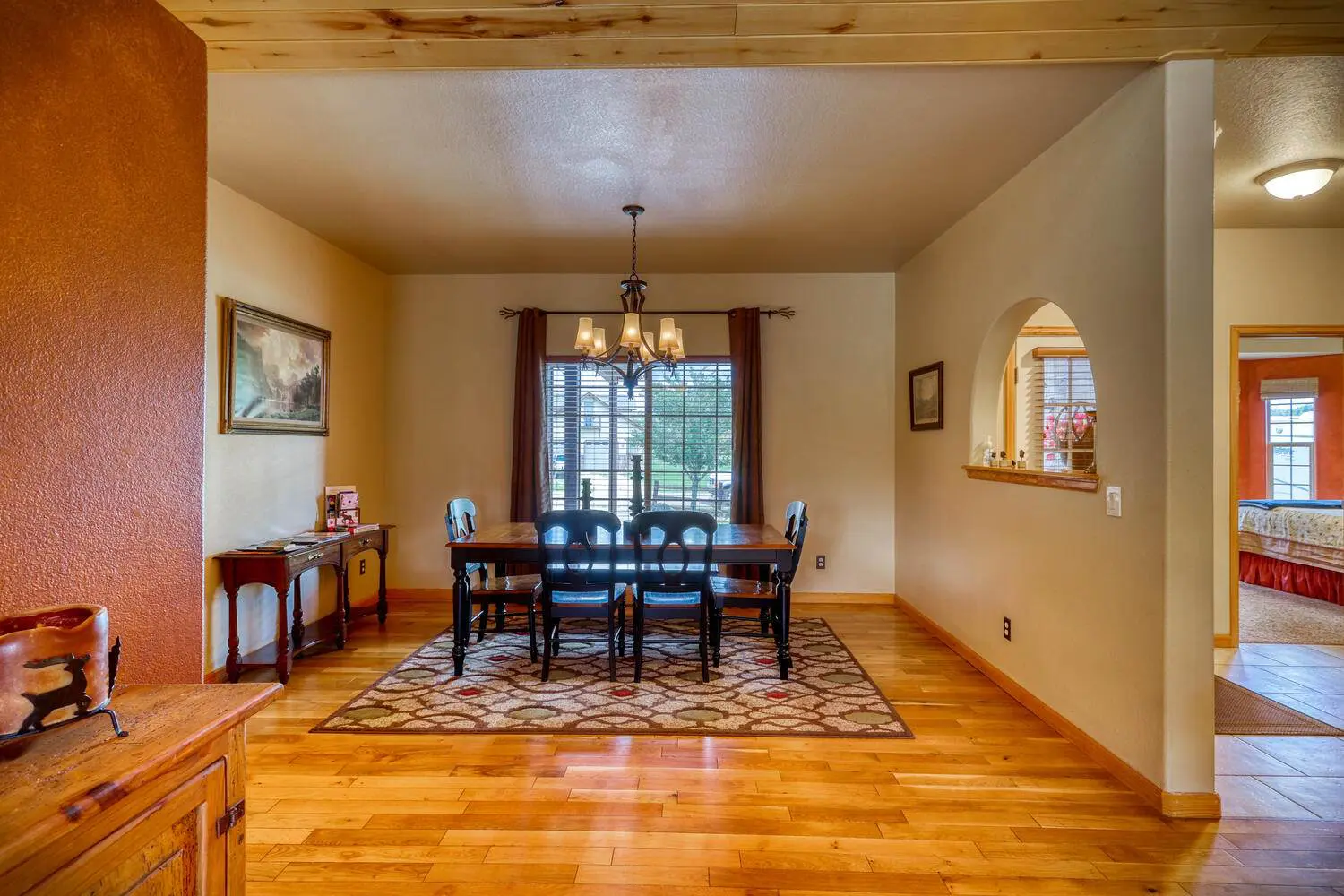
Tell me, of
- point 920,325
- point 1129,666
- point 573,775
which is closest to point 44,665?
point 573,775

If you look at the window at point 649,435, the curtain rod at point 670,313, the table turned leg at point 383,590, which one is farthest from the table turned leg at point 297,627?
the curtain rod at point 670,313

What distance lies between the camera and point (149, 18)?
1.58 metres

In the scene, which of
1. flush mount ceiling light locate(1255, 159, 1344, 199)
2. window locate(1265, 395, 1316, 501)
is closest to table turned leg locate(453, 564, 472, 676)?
flush mount ceiling light locate(1255, 159, 1344, 199)

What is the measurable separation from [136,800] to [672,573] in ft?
8.69

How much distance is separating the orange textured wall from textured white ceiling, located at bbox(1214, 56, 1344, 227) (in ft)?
11.4

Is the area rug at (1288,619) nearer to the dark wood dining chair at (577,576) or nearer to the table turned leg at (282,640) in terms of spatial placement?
the dark wood dining chair at (577,576)

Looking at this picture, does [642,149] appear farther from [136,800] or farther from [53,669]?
[136,800]

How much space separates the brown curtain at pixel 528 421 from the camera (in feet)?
16.8

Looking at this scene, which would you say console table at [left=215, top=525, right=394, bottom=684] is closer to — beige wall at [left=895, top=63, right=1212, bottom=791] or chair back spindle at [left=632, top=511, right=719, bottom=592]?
chair back spindle at [left=632, top=511, right=719, bottom=592]

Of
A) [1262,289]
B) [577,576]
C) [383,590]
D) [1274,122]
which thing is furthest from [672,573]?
[1262,289]

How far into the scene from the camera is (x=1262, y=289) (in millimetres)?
4145

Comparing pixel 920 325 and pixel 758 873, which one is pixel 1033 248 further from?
pixel 758 873

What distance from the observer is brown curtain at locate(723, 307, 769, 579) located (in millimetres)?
5117

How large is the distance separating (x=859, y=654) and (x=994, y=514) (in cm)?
120
